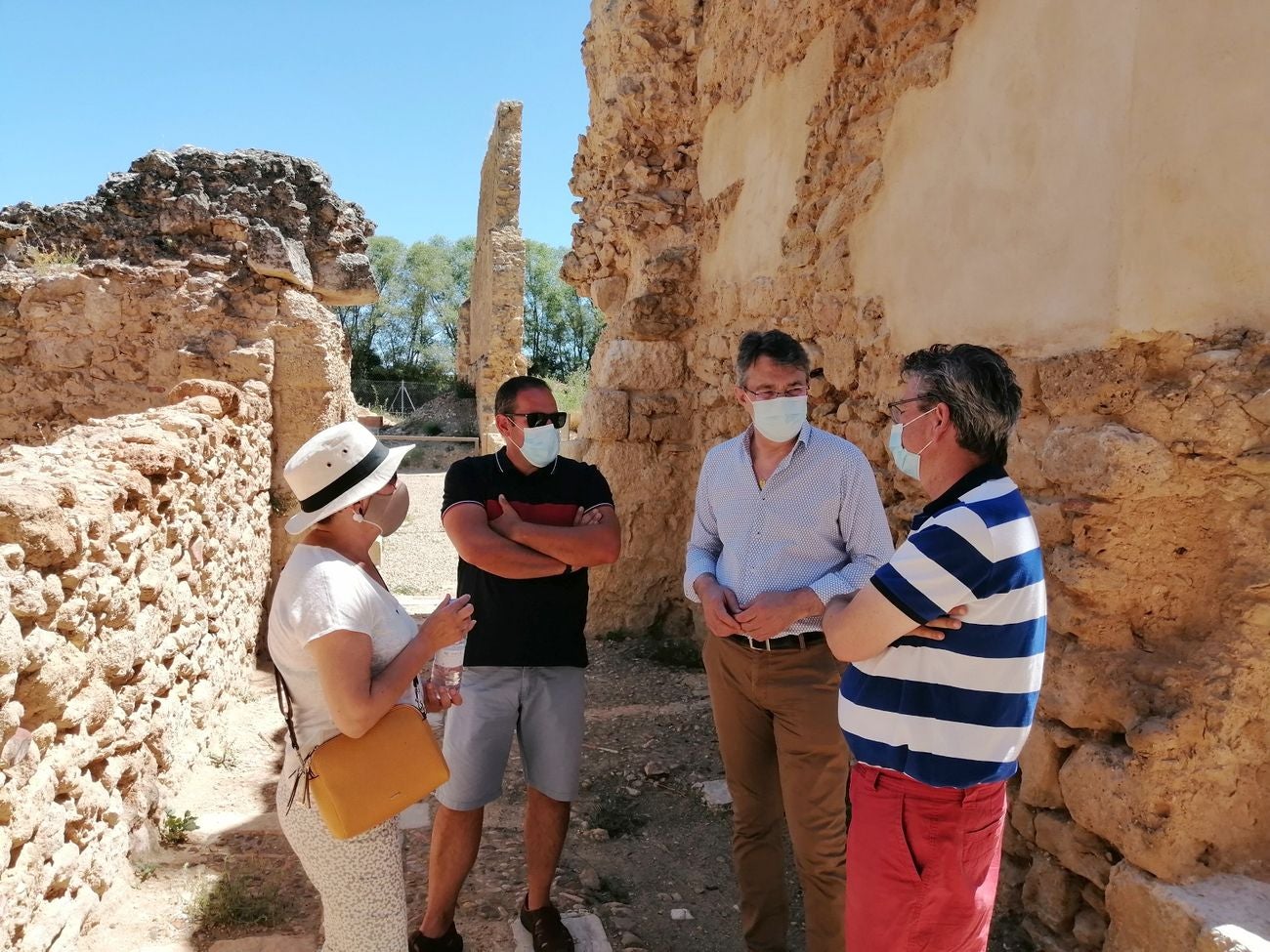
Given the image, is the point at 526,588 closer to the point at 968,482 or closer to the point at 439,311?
the point at 968,482

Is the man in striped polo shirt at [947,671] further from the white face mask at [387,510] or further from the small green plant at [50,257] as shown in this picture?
the small green plant at [50,257]

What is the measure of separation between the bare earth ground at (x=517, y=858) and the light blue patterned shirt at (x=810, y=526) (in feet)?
4.40

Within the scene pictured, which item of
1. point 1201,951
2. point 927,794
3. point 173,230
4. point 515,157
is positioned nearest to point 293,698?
point 927,794

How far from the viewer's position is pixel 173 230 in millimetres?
6398

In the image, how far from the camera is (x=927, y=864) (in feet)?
6.13

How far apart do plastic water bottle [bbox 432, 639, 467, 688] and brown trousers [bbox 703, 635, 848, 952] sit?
88 centimetres

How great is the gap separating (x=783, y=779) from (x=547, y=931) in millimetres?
993

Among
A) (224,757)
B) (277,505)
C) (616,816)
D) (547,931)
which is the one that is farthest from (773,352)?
(277,505)

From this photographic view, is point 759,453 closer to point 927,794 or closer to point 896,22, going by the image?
point 927,794

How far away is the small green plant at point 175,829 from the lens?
3.66m

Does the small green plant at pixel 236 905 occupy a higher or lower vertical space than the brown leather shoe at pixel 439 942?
lower

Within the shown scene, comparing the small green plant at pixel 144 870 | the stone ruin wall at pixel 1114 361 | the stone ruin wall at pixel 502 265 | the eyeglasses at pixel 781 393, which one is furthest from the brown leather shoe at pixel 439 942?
the stone ruin wall at pixel 502 265

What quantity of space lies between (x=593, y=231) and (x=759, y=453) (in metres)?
4.67

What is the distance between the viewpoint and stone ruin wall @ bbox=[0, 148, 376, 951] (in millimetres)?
2684
